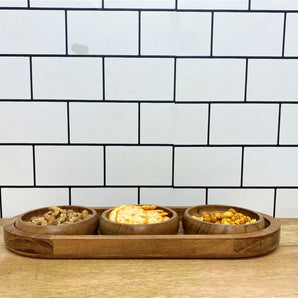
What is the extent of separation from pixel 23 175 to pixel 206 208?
49cm

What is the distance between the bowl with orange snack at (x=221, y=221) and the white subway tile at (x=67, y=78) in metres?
0.39

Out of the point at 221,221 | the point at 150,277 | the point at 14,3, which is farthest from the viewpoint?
the point at 14,3

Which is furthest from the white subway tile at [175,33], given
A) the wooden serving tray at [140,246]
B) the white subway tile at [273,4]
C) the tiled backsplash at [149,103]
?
the wooden serving tray at [140,246]

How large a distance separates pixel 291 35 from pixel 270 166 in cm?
35

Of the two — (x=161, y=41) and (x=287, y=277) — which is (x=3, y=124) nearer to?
(x=161, y=41)

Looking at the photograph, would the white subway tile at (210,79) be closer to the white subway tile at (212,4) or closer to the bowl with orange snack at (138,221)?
the white subway tile at (212,4)

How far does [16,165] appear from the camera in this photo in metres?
0.88

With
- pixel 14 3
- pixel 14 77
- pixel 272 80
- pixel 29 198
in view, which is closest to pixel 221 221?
pixel 272 80

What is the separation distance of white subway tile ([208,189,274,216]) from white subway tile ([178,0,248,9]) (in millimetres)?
482

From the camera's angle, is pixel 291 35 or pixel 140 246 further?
pixel 291 35

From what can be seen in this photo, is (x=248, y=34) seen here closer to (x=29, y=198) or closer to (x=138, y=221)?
(x=138, y=221)

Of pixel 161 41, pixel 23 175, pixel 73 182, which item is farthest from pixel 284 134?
pixel 23 175

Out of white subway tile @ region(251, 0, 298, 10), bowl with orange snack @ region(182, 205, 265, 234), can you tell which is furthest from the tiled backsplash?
bowl with orange snack @ region(182, 205, 265, 234)

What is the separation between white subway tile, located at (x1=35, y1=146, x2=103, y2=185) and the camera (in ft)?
2.87
